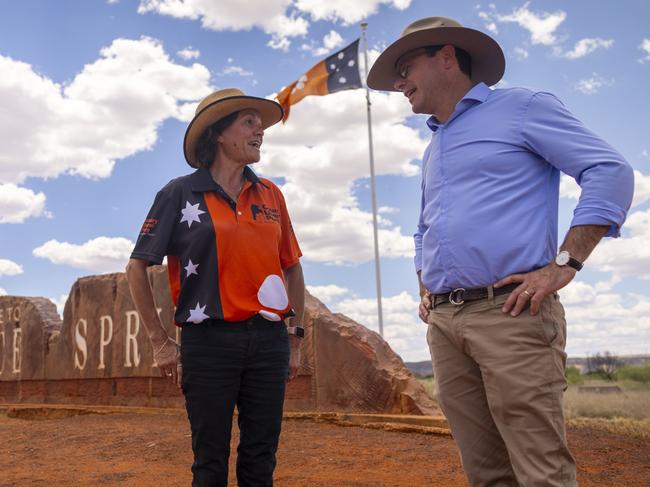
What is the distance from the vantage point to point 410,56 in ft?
8.76

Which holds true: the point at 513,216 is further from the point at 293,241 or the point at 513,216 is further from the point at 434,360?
the point at 293,241

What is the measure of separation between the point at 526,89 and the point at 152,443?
448 centimetres

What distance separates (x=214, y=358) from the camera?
270 cm

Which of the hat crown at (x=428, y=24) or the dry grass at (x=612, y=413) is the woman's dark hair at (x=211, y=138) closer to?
the hat crown at (x=428, y=24)

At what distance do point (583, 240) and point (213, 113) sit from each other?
166cm

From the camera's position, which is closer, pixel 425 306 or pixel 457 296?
pixel 457 296

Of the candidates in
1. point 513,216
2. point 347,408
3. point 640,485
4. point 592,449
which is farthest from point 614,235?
point 347,408

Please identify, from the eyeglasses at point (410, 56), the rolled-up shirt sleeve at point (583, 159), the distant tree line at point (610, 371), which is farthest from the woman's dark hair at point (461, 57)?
the distant tree line at point (610, 371)

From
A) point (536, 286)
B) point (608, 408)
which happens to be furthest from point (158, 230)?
point (608, 408)

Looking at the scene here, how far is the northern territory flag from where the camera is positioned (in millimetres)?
12867

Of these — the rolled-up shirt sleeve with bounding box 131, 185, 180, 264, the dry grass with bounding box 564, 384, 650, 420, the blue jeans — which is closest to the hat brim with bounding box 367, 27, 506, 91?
the rolled-up shirt sleeve with bounding box 131, 185, 180, 264

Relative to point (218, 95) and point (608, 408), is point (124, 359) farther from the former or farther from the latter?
point (218, 95)

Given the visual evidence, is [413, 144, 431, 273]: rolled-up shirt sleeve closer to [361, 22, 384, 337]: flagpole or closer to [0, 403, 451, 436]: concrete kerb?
[0, 403, 451, 436]: concrete kerb

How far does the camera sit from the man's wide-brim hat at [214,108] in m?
3.13
